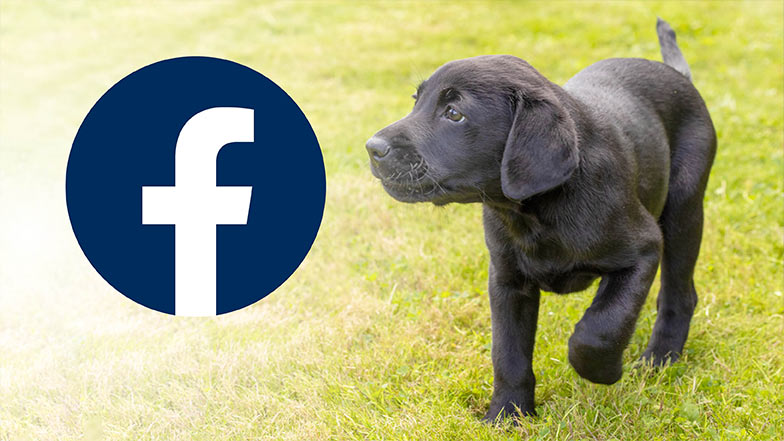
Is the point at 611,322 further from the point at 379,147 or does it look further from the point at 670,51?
the point at 670,51

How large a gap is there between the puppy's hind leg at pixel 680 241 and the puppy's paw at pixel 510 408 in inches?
31.8

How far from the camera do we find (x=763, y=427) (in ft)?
10.8

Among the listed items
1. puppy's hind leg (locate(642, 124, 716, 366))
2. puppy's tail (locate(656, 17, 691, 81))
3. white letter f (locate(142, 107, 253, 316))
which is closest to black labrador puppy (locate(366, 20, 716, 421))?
puppy's hind leg (locate(642, 124, 716, 366))

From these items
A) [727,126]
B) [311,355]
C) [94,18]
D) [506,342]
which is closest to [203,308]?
[311,355]

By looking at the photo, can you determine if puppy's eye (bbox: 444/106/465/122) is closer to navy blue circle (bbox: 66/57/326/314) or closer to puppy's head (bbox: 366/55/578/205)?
puppy's head (bbox: 366/55/578/205)

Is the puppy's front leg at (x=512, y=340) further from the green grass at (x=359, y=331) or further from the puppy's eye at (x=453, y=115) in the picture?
the puppy's eye at (x=453, y=115)

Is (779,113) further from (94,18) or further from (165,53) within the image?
(94,18)

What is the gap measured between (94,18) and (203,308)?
7.48 metres

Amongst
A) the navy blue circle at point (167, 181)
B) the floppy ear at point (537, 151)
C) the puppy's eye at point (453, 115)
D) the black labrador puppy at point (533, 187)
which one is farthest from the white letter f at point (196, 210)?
the floppy ear at point (537, 151)

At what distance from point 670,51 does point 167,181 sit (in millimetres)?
2988

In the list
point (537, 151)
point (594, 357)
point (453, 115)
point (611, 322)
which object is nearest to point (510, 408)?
point (594, 357)

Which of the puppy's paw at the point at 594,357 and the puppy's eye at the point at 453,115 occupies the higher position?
the puppy's eye at the point at 453,115

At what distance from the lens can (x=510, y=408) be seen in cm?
344

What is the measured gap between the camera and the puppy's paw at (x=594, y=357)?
3072 mm
